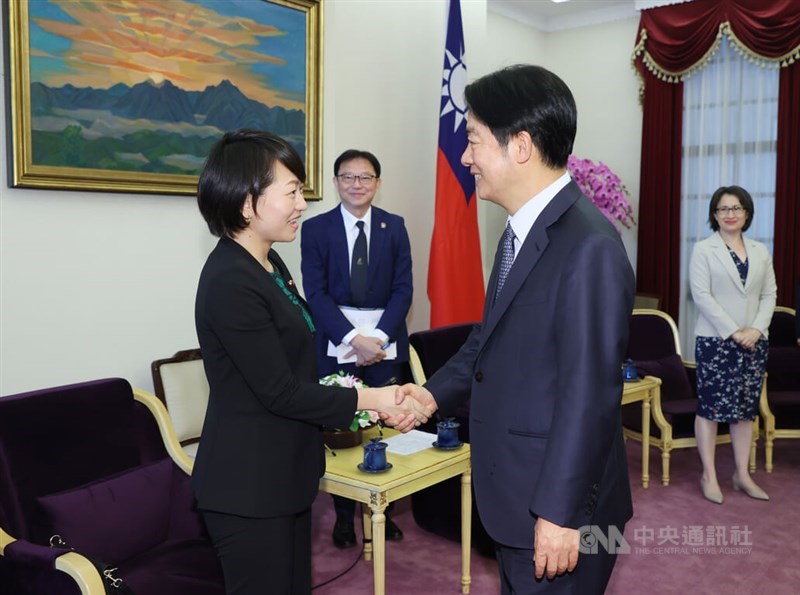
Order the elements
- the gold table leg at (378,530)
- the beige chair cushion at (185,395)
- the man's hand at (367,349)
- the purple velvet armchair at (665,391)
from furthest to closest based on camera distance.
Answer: the purple velvet armchair at (665,391)
the man's hand at (367,349)
the beige chair cushion at (185,395)
the gold table leg at (378,530)

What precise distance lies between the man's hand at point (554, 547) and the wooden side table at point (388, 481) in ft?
4.02

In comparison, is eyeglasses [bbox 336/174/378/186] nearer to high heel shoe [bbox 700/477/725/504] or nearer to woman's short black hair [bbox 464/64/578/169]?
woman's short black hair [bbox 464/64/578/169]

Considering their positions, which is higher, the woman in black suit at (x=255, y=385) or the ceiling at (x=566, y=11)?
the ceiling at (x=566, y=11)

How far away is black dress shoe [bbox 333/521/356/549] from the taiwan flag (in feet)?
5.08

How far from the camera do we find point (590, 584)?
5.00ft

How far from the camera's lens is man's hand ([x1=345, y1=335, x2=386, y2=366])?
3531mm

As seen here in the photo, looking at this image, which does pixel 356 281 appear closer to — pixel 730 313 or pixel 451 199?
pixel 451 199

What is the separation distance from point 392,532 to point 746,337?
2076 mm

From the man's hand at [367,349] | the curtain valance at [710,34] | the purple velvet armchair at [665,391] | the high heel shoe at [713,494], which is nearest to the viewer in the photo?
the man's hand at [367,349]

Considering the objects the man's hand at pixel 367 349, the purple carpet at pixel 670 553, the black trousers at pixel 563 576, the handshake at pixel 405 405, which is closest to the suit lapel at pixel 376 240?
the man's hand at pixel 367 349

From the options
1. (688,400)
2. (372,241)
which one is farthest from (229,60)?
(688,400)

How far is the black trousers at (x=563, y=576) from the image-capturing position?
58.6 inches

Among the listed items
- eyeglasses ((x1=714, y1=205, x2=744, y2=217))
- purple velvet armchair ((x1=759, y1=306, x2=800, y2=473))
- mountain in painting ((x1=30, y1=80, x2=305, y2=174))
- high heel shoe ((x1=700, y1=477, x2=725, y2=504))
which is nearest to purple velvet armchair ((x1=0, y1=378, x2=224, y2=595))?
mountain in painting ((x1=30, y1=80, x2=305, y2=174))

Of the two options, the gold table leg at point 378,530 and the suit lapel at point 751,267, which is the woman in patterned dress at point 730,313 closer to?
the suit lapel at point 751,267
